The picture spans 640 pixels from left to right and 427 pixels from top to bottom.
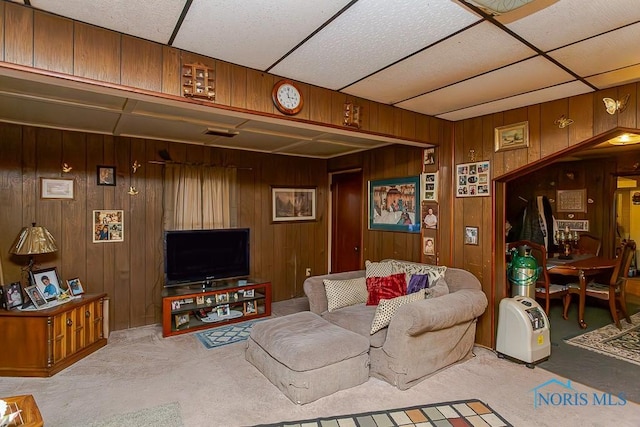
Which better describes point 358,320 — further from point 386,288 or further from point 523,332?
point 523,332

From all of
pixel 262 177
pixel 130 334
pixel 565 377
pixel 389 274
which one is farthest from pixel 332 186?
pixel 565 377

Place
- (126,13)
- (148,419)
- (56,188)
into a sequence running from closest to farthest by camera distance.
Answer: (126,13), (148,419), (56,188)

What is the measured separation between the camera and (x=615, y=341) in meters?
3.65

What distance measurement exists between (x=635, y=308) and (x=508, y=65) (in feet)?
15.4

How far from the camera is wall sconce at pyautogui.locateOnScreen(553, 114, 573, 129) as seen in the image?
2.94 m

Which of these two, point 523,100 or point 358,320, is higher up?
point 523,100

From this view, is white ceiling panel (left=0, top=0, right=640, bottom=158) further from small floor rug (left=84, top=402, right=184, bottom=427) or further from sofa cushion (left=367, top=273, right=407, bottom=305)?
small floor rug (left=84, top=402, right=184, bottom=427)

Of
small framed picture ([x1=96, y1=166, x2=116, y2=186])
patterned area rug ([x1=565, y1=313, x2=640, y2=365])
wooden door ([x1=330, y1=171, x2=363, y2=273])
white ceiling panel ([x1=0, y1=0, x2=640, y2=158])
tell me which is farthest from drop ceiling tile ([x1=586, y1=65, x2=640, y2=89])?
small framed picture ([x1=96, y1=166, x2=116, y2=186])

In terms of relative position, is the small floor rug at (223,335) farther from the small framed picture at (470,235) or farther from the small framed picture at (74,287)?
the small framed picture at (470,235)

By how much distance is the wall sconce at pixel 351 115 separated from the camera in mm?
2920

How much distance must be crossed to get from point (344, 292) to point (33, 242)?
3.02m

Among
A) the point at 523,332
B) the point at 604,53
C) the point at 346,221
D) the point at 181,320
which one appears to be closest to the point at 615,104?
the point at 604,53

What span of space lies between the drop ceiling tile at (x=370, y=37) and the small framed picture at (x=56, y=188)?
2817mm

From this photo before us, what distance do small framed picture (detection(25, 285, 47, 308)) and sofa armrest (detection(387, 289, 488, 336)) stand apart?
3.06 m
